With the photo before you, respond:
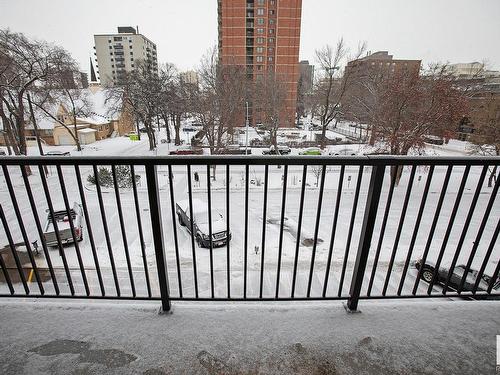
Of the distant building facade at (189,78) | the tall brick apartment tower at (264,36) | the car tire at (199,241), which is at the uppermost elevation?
the tall brick apartment tower at (264,36)

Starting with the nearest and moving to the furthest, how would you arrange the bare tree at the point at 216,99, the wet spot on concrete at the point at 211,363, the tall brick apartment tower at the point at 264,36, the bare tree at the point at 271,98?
the wet spot on concrete at the point at 211,363, the bare tree at the point at 216,99, the bare tree at the point at 271,98, the tall brick apartment tower at the point at 264,36

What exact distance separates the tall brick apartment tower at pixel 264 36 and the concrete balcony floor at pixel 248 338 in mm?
37687

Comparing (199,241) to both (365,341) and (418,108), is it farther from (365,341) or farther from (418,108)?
(418,108)

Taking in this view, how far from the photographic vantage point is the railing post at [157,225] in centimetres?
162

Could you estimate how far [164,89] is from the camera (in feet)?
97.1

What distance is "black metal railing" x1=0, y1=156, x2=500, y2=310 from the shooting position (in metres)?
1.63

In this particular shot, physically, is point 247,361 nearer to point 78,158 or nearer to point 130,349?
point 130,349

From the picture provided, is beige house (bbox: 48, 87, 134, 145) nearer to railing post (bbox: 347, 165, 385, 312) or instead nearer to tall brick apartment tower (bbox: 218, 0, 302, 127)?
tall brick apartment tower (bbox: 218, 0, 302, 127)

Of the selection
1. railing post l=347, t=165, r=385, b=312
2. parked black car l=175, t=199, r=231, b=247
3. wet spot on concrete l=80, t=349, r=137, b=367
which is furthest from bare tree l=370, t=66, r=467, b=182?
wet spot on concrete l=80, t=349, r=137, b=367

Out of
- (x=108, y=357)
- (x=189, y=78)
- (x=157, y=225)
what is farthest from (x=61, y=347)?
(x=189, y=78)

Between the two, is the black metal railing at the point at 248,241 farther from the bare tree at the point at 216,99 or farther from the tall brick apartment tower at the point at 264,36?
the tall brick apartment tower at the point at 264,36

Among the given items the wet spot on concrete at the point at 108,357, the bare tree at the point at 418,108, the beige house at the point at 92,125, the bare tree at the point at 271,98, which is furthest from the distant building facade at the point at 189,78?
the wet spot on concrete at the point at 108,357

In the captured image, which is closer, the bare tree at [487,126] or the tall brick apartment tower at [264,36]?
the bare tree at [487,126]

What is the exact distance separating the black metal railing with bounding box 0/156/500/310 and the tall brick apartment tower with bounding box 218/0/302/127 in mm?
30624
